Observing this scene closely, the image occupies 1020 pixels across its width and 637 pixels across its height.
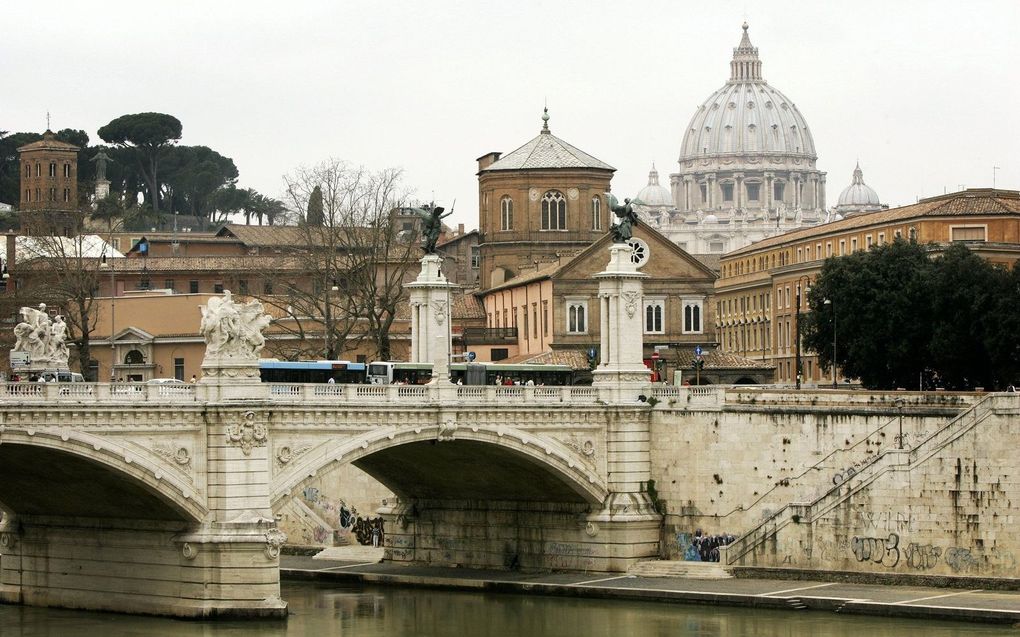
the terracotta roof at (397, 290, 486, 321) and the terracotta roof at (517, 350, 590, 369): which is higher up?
the terracotta roof at (397, 290, 486, 321)

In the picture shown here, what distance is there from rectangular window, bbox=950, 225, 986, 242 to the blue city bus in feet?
139

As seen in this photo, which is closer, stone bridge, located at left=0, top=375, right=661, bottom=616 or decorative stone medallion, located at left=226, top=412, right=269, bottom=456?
stone bridge, located at left=0, top=375, right=661, bottom=616

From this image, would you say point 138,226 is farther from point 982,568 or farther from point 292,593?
point 982,568

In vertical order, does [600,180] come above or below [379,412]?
above

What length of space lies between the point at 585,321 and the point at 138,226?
68637 millimetres

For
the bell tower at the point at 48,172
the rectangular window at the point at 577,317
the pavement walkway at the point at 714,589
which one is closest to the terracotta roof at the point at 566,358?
the rectangular window at the point at 577,317

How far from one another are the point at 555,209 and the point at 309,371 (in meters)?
35.3

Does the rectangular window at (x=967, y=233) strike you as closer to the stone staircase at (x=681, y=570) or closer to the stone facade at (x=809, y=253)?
the stone facade at (x=809, y=253)

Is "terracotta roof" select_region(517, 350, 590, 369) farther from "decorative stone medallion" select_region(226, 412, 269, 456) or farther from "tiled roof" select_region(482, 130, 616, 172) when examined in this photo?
"decorative stone medallion" select_region(226, 412, 269, 456)

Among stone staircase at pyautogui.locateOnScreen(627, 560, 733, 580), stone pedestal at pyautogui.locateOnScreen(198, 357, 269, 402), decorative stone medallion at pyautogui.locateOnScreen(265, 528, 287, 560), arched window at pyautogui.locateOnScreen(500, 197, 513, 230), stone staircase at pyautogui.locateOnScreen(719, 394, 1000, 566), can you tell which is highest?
arched window at pyautogui.locateOnScreen(500, 197, 513, 230)

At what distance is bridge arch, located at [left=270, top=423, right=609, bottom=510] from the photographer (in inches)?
2314

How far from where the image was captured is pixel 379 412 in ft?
196

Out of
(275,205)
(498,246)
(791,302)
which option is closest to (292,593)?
(498,246)

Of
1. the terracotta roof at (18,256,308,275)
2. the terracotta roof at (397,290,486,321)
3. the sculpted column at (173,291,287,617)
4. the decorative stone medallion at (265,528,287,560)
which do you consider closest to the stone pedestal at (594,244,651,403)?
the sculpted column at (173,291,287,617)
